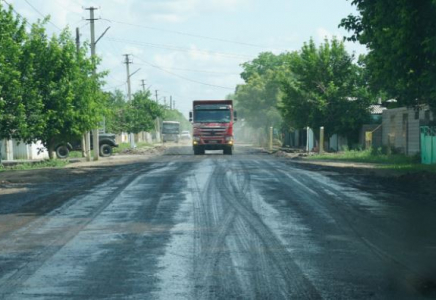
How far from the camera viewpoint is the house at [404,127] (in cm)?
3581

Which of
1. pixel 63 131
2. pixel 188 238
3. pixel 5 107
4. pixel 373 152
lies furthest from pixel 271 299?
pixel 373 152

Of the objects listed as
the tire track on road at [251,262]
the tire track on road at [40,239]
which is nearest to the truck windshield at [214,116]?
the tire track on road at [40,239]

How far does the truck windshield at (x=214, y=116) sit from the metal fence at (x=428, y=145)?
1796cm

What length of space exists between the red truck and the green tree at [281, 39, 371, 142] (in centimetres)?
473

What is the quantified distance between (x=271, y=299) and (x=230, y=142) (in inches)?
1582

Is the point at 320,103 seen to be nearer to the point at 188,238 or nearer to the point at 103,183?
the point at 103,183

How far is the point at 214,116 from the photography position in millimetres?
45875

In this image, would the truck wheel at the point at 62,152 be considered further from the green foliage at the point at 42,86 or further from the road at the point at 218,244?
the road at the point at 218,244

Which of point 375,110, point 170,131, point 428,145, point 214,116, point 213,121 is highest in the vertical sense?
point 375,110

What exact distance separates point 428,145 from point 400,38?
11.3 m

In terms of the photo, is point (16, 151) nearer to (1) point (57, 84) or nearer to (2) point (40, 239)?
(1) point (57, 84)

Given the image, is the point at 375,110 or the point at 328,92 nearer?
the point at 328,92

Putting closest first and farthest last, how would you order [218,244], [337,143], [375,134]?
[218,244] < [375,134] < [337,143]

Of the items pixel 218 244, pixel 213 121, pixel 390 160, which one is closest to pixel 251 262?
pixel 218 244
